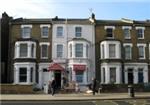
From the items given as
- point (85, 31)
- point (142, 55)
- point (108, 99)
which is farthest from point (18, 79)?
point (108, 99)

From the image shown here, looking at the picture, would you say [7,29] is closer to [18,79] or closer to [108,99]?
[18,79]

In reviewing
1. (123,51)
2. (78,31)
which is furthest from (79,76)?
(123,51)

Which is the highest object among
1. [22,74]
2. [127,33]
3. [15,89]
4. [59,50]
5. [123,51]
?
[127,33]

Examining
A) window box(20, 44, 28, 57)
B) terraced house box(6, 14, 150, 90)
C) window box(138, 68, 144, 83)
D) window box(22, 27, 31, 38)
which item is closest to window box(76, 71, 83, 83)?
terraced house box(6, 14, 150, 90)

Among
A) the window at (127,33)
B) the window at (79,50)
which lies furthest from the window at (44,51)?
the window at (127,33)

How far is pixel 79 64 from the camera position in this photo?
184ft

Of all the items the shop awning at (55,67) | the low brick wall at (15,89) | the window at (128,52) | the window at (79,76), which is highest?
the window at (128,52)

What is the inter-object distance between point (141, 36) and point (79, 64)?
35.6 ft

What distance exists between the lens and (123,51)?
58375 millimetres

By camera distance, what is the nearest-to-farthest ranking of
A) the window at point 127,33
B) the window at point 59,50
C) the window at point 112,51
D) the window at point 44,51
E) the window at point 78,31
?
the window at point 112,51 < the window at point 59,50 < the window at point 44,51 < the window at point 78,31 < the window at point 127,33

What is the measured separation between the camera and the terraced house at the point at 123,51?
56.7m

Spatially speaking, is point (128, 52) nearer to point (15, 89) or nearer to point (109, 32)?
point (109, 32)

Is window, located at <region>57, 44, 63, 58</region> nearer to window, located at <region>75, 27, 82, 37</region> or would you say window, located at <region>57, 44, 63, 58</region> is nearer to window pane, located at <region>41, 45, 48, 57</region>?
window pane, located at <region>41, 45, 48, 57</region>

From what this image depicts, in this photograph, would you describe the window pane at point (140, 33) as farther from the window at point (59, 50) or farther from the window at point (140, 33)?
the window at point (59, 50)
